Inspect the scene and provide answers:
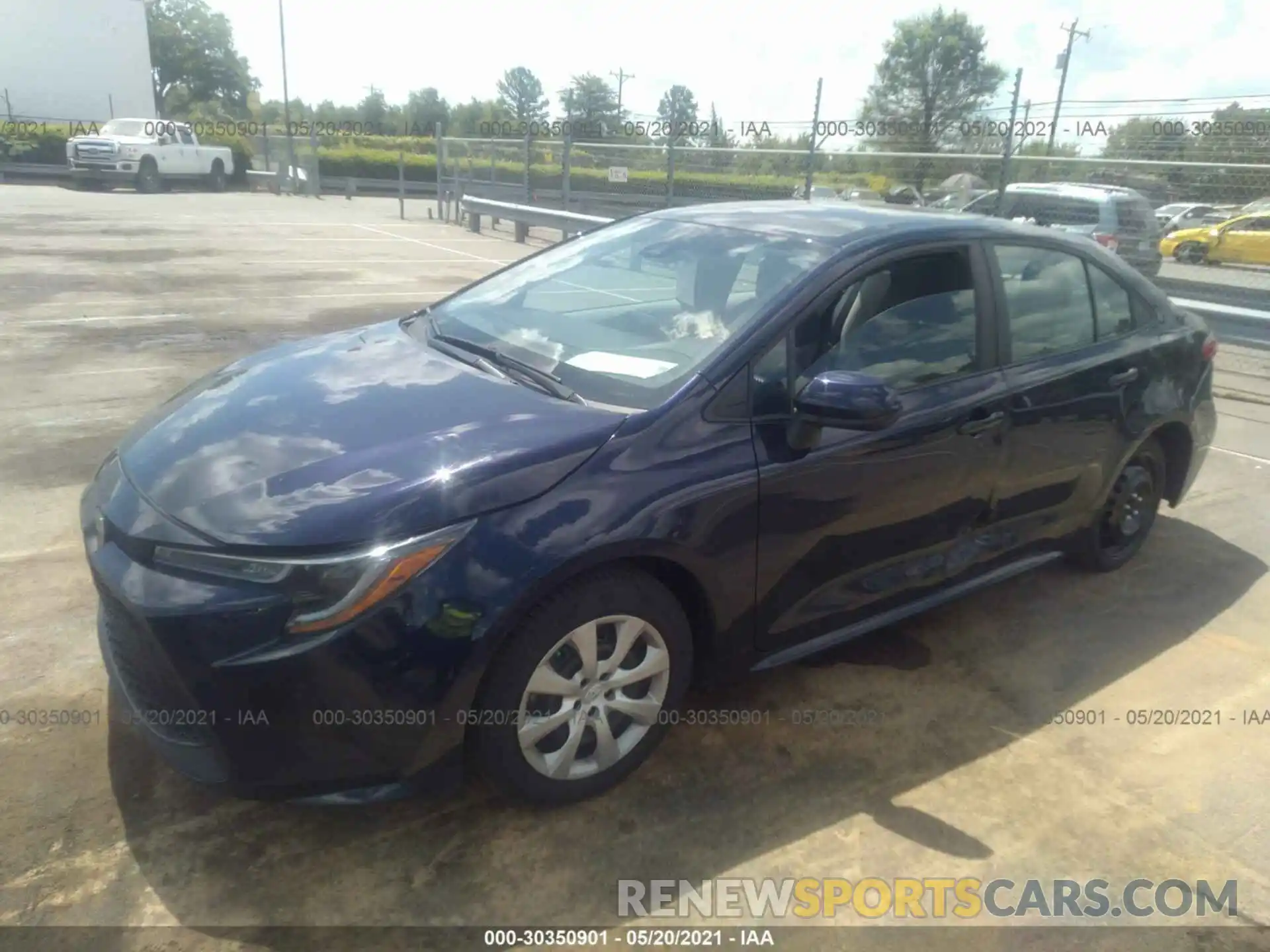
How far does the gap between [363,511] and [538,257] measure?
80.5 inches

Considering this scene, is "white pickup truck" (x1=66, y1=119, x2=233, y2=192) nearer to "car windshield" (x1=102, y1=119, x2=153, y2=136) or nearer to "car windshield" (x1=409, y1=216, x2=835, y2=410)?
"car windshield" (x1=102, y1=119, x2=153, y2=136)

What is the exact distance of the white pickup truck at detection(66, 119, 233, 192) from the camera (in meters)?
26.7

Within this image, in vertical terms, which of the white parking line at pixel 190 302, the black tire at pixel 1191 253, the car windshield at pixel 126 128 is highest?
the car windshield at pixel 126 128

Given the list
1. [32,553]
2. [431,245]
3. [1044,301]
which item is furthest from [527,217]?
[1044,301]

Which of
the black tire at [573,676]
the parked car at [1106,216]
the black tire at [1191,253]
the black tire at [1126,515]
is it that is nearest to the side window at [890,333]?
the black tire at [573,676]

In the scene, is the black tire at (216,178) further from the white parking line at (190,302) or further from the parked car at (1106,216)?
the parked car at (1106,216)

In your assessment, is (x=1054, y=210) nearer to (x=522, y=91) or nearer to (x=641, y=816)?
(x=641, y=816)

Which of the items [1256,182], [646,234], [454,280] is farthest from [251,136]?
[646,234]

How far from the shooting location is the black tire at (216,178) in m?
29.5

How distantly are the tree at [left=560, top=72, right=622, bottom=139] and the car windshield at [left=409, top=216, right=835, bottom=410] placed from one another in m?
14.6

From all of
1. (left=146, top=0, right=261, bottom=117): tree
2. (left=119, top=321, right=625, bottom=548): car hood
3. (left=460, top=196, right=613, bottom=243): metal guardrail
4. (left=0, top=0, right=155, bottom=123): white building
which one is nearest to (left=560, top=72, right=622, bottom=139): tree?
(left=460, top=196, right=613, bottom=243): metal guardrail

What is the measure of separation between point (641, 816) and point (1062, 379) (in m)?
2.34

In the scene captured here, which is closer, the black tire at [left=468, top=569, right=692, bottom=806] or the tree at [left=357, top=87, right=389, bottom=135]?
the black tire at [left=468, top=569, right=692, bottom=806]

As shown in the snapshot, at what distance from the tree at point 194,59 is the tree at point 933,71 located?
164 ft
